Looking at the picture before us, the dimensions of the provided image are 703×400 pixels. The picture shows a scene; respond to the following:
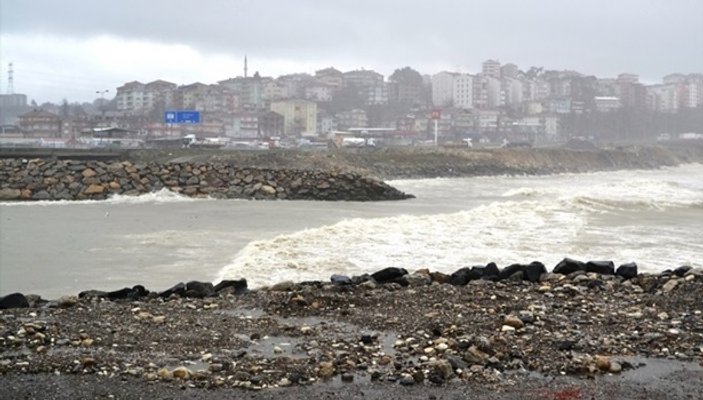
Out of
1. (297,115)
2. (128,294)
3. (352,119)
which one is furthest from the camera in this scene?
(352,119)

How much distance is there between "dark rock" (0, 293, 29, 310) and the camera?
888cm

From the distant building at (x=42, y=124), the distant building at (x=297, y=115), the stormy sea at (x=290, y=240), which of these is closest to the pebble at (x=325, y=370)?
the stormy sea at (x=290, y=240)

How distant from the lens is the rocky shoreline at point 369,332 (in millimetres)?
6109

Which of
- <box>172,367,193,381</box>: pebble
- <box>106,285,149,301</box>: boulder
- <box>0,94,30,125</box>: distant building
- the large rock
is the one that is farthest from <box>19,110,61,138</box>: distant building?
<box>172,367,193,381</box>: pebble

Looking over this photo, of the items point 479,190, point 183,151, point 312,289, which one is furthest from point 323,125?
point 312,289

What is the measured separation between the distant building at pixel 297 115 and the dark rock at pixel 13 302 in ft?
432

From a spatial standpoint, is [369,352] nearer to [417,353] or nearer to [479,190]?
[417,353]

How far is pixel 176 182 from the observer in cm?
3394

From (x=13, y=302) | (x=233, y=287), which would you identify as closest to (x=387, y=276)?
(x=233, y=287)

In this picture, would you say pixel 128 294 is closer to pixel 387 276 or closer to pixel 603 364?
pixel 387 276

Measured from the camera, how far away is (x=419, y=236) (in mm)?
18344

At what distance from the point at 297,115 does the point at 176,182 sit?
112295 millimetres

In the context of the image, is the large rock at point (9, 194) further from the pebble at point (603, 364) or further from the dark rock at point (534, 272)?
the pebble at point (603, 364)

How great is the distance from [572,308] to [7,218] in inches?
782
